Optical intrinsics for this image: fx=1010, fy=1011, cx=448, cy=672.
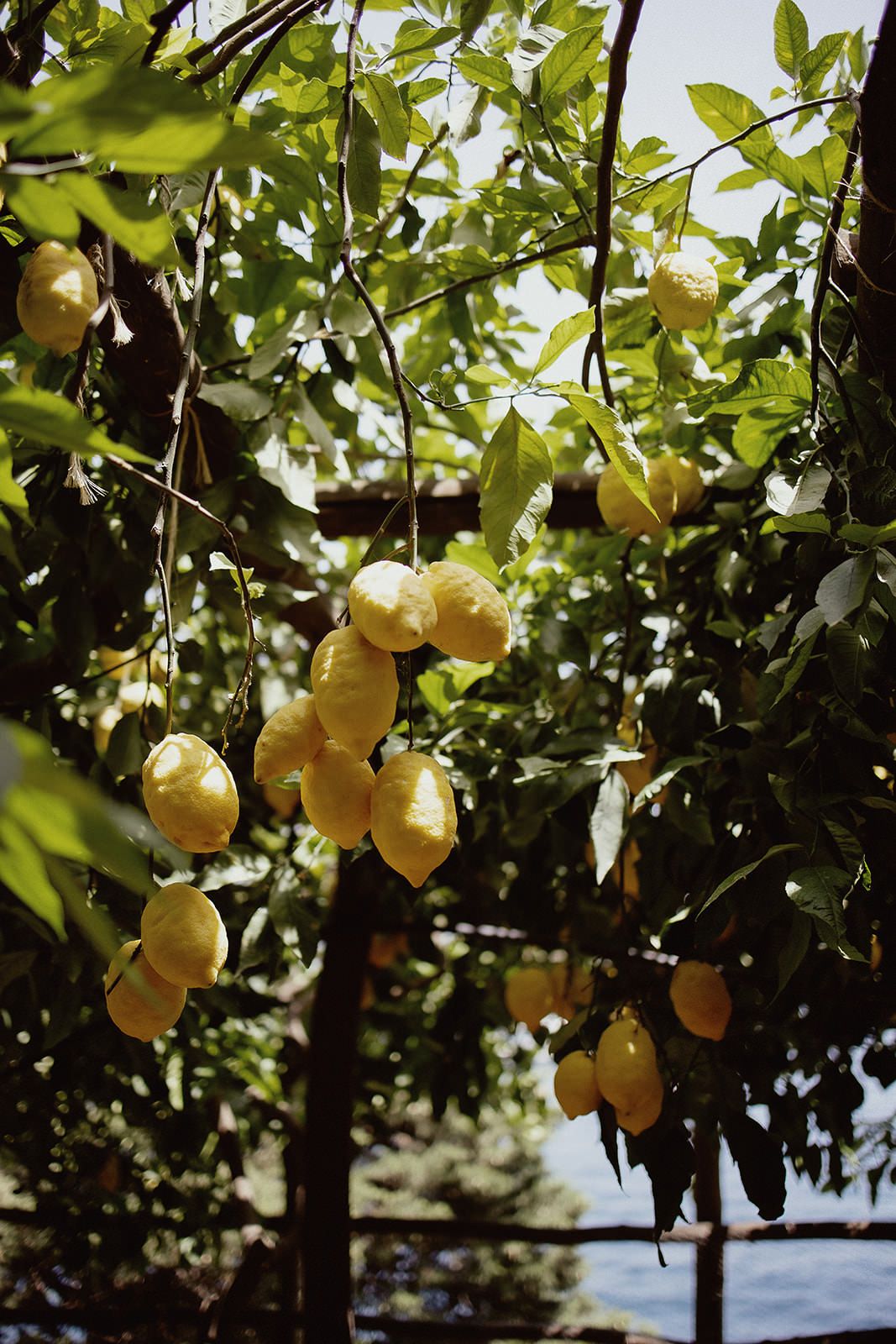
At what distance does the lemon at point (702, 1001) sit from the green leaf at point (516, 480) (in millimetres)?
496

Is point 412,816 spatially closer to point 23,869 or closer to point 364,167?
point 23,869

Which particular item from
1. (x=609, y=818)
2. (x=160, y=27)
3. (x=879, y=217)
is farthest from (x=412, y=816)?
(x=879, y=217)

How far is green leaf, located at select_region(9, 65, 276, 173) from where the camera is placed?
0.34 metres

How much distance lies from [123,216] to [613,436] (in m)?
0.36

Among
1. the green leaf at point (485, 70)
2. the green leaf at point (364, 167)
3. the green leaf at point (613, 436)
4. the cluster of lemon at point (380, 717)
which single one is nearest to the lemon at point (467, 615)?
the cluster of lemon at point (380, 717)

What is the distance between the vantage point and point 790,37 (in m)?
0.99

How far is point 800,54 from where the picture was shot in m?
1.00

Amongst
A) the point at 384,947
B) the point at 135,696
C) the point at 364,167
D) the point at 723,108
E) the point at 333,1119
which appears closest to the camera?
the point at 364,167

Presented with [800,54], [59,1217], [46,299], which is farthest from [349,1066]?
[800,54]

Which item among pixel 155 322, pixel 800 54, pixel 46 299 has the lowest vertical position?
pixel 46 299

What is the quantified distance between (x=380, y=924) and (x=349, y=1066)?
0.25 meters

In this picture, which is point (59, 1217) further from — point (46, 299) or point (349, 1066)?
point (46, 299)

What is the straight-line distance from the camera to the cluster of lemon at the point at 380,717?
57 centimetres

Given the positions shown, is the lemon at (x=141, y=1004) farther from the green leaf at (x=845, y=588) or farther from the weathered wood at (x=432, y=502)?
the weathered wood at (x=432, y=502)
